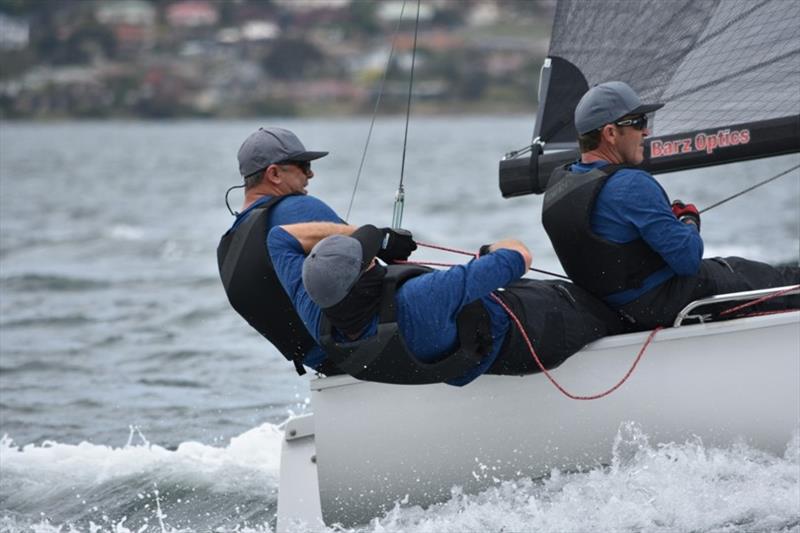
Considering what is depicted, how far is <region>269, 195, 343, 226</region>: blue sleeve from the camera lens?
3.68 metres

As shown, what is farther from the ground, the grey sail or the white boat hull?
the grey sail

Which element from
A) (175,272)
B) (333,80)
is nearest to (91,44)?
(333,80)

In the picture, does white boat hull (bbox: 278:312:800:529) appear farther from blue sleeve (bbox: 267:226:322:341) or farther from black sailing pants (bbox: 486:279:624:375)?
blue sleeve (bbox: 267:226:322:341)

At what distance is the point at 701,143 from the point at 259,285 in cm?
164

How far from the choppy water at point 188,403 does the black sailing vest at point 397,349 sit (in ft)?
1.47

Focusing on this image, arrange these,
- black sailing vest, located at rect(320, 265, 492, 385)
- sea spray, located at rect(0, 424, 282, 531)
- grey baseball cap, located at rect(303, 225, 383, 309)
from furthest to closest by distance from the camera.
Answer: sea spray, located at rect(0, 424, 282, 531)
black sailing vest, located at rect(320, 265, 492, 385)
grey baseball cap, located at rect(303, 225, 383, 309)

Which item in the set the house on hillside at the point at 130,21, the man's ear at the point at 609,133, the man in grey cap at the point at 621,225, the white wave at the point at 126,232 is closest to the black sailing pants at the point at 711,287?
the man in grey cap at the point at 621,225

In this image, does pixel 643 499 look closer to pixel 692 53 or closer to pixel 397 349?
pixel 397 349

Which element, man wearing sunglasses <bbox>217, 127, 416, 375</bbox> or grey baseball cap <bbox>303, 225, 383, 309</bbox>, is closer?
grey baseball cap <bbox>303, 225, 383, 309</bbox>

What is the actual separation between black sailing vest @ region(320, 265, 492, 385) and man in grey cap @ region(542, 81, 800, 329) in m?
0.39

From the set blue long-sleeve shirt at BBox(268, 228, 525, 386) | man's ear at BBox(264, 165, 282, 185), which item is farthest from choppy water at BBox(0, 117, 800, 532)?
man's ear at BBox(264, 165, 282, 185)

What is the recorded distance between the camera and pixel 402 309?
3.57 meters

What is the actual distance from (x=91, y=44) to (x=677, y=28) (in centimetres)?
7325

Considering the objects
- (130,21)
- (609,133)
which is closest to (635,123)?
(609,133)
